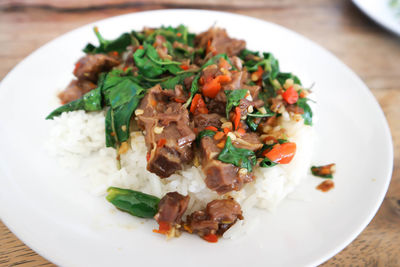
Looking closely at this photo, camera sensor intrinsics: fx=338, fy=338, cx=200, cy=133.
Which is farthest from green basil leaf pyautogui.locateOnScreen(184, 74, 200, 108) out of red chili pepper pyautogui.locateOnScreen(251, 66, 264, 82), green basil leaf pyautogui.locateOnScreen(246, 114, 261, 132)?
red chili pepper pyautogui.locateOnScreen(251, 66, 264, 82)

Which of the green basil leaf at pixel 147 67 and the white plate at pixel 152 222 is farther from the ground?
the green basil leaf at pixel 147 67

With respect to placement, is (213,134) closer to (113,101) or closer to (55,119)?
(113,101)

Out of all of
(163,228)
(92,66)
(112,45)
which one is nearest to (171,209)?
(163,228)

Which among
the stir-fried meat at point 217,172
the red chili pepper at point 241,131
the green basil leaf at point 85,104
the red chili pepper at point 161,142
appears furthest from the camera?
the green basil leaf at point 85,104

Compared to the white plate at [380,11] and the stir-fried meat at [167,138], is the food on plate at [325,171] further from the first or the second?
the white plate at [380,11]

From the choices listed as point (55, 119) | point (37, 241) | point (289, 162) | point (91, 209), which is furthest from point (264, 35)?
point (37, 241)

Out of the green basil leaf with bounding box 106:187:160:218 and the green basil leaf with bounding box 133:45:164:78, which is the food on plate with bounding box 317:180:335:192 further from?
the green basil leaf with bounding box 133:45:164:78

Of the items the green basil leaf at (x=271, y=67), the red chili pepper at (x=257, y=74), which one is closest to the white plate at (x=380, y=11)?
the green basil leaf at (x=271, y=67)
